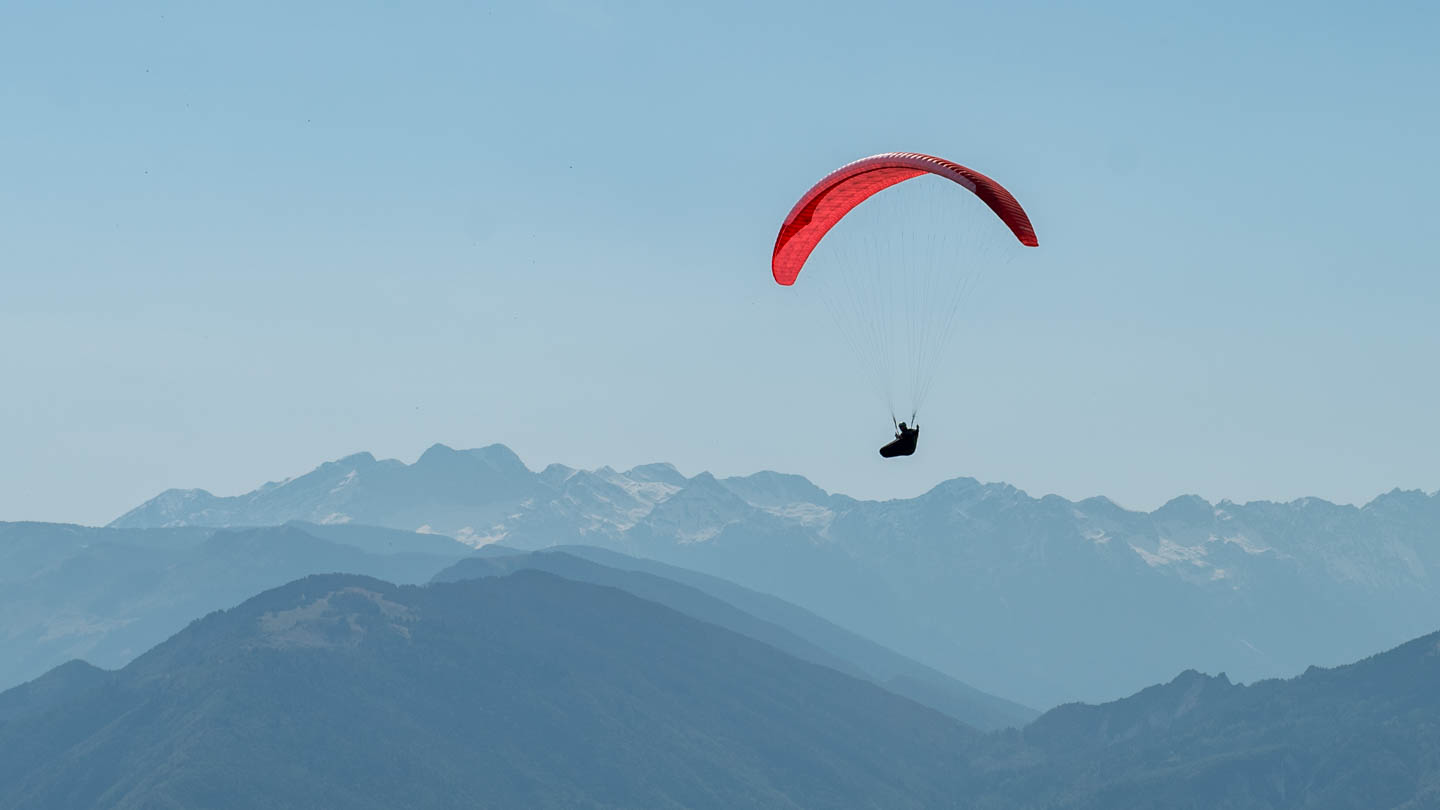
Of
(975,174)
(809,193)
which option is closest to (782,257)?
(809,193)

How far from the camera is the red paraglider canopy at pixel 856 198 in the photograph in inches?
3216

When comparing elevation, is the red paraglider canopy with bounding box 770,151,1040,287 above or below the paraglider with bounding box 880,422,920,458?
Result: above

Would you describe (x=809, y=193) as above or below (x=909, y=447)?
above

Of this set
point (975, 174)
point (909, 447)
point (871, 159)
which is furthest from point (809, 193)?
point (909, 447)

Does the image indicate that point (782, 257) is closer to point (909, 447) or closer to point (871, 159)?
point (871, 159)

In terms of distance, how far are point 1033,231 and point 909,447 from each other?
12.6 metres

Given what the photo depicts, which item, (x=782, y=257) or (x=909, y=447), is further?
(x=782, y=257)

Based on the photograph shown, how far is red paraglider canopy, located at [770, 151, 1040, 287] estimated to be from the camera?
8169 centimetres

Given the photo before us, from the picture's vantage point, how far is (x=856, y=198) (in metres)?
91.2

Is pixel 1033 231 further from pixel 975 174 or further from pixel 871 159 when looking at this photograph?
pixel 871 159

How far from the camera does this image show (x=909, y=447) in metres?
83.0

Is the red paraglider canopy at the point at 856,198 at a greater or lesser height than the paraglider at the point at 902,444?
greater

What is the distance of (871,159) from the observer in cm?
8606

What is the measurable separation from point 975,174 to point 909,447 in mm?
14277
